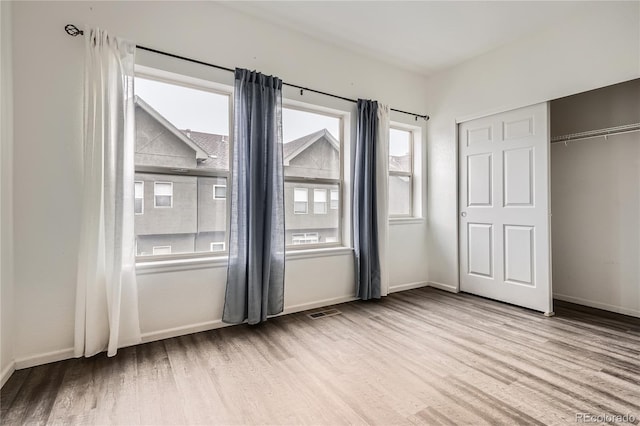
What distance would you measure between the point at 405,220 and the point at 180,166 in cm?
276

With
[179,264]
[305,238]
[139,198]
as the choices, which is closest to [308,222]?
[305,238]

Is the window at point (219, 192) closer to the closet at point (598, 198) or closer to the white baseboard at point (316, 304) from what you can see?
the white baseboard at point (316, 304)

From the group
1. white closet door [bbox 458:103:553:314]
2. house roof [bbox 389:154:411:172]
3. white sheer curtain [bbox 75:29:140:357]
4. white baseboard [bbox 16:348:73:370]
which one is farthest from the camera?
house roof [bbox 389:154:411:172]

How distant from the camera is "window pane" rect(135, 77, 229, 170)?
2.64 meters

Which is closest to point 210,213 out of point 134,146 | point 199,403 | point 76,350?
point 134,146

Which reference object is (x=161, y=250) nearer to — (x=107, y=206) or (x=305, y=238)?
(x=107, y=206)

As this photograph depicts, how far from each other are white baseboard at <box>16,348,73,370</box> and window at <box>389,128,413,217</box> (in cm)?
349

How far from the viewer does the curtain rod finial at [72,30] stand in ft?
7.39

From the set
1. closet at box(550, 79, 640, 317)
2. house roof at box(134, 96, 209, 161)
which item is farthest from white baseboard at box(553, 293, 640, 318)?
house roof at box(134, 96, 209, 161)

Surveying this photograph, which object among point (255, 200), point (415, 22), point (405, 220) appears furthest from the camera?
point (405, 220)

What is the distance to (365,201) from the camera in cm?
358

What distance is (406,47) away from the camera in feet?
11.8

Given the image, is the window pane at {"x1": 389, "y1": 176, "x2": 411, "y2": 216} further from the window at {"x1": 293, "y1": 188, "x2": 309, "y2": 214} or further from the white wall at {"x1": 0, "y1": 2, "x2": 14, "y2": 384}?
the white wall at {"x1": 0, "y1": 2, "x2": 14, "y2": 384}

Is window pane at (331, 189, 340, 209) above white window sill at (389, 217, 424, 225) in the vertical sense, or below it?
above
